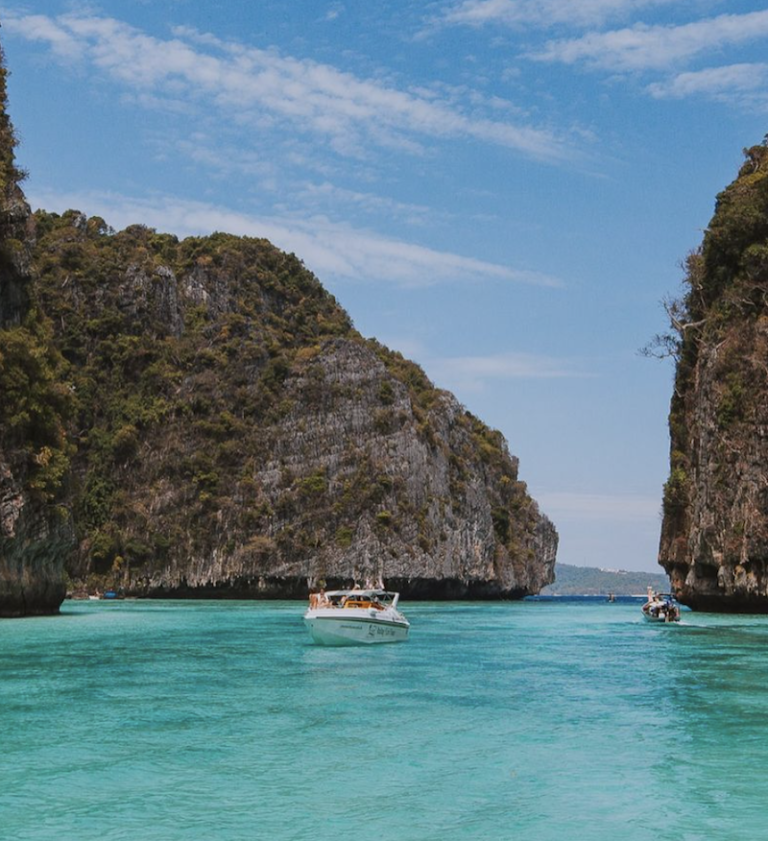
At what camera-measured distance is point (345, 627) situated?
116ft

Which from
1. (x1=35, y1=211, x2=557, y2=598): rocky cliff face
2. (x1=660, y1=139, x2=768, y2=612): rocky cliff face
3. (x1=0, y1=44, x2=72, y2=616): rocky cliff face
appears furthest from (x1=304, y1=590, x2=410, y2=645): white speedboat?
(x1=35, y1=211, x2=557, y2=598): rocky cliff face

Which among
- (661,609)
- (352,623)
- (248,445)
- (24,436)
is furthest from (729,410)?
(248,445)

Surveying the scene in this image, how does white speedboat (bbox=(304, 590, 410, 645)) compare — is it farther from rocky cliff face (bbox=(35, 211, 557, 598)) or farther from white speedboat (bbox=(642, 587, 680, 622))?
rocky cliff face (bbox=(35, 211, 557, 598))

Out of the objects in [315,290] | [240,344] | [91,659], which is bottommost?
[91,659]

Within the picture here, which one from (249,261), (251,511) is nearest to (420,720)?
(251,511)

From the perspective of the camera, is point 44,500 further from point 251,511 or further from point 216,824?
point 251,511

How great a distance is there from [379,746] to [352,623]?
750 inches

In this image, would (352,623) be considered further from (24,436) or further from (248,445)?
(248,445)

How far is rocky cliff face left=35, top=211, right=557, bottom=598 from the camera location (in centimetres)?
9825

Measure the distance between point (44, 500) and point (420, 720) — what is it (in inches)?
1371

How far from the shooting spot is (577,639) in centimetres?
4331

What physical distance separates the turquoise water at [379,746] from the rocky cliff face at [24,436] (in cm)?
1575

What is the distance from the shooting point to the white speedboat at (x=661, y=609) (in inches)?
1956

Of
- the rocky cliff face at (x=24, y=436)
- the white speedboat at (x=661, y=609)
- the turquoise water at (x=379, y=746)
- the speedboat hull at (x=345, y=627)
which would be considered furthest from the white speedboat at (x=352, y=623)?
the white speedboat at (x=661, y=609)
